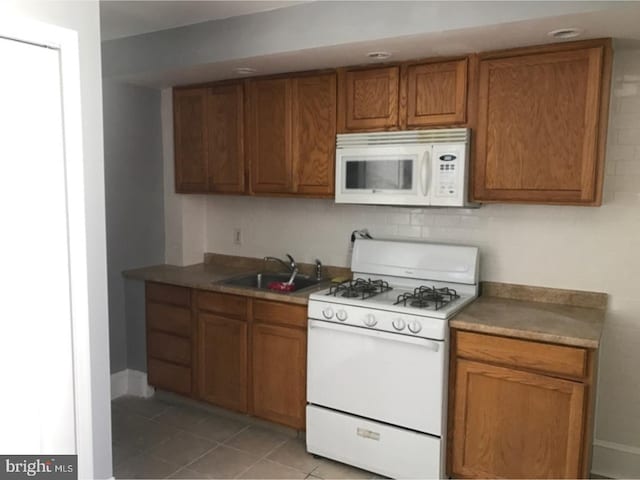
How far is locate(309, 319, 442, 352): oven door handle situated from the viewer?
252 centimetres

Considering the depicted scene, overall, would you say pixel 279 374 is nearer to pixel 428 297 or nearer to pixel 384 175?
pixel 428 297

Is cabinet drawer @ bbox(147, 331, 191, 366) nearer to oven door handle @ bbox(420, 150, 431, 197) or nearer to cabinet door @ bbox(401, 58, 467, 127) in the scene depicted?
oven door handle @ bbox(420, 150, 431, 197)

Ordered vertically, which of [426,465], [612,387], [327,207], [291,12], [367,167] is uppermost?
[291,12]

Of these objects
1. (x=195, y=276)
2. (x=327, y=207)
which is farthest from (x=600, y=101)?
(x=195, y=276)

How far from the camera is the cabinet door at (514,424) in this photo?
232cm

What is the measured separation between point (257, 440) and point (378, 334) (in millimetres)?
1110

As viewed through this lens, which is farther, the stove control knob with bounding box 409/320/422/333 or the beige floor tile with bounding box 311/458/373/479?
the beige floor tile with bounding box 311/458/373/479

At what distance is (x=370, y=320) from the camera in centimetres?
266

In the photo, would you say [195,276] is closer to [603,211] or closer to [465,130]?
[465,130]

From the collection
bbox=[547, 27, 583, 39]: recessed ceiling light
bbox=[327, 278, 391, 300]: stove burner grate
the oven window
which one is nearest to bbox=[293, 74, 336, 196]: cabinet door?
the oven window

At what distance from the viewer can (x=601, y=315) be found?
8.61ft

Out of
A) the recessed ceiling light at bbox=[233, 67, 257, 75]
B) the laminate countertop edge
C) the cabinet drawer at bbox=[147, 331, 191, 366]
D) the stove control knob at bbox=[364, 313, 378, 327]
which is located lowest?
the cabinet drawer at bbox=[147, 331, 191, 366]

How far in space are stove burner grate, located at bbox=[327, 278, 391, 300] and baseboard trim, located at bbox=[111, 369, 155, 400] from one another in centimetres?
165

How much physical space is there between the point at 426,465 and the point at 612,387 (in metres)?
1.08
